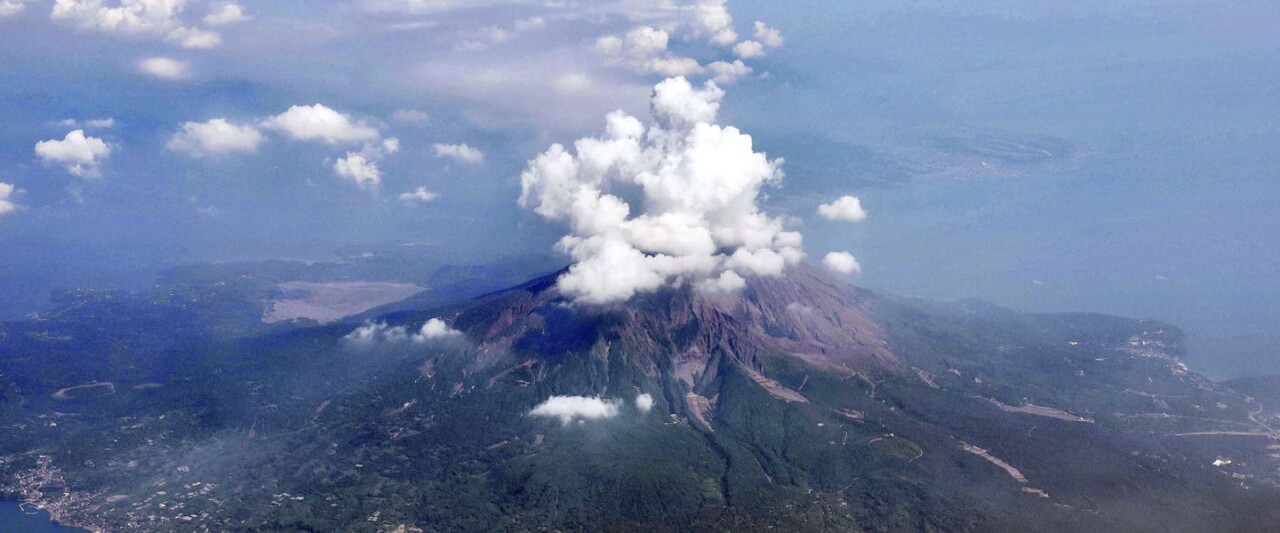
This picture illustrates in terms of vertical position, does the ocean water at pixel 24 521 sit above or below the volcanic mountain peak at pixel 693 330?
below

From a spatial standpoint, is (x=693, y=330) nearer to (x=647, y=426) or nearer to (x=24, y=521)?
(x=647, y=426)

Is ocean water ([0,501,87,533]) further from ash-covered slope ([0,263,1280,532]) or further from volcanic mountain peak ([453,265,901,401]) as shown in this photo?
volcanic mountain peak ([453,265,901,401])

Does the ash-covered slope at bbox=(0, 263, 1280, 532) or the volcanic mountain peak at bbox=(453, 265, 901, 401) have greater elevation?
the volcanic mountain peak at bbox=(453, 265, 901, 401)

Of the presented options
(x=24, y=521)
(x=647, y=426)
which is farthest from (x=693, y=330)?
(x=24, y=521)

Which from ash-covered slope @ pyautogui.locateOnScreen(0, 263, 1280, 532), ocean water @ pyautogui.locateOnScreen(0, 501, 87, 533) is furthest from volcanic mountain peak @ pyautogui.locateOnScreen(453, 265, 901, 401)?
ocean water @ pyautogui.locateOnScreen(0, 501, 87, 533)

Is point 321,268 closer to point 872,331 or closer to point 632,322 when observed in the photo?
point 632,322

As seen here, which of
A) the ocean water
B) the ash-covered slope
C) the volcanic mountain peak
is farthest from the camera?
the volcanic mountain peak

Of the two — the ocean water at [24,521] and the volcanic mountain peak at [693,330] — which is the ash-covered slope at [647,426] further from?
the ocean water at [24,521]

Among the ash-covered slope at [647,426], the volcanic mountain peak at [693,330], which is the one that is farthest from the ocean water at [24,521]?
the volcanic mountain peak at [693,330]

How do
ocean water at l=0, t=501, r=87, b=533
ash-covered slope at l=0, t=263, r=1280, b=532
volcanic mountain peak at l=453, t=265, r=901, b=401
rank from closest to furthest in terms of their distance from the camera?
ocean water at l=0, t=501, r=87, b=533 → ash-covered slope at l=0, t=263, r=1280, b=532 → volcanic mountain peak at l=453, t=265, r=901, b=401
